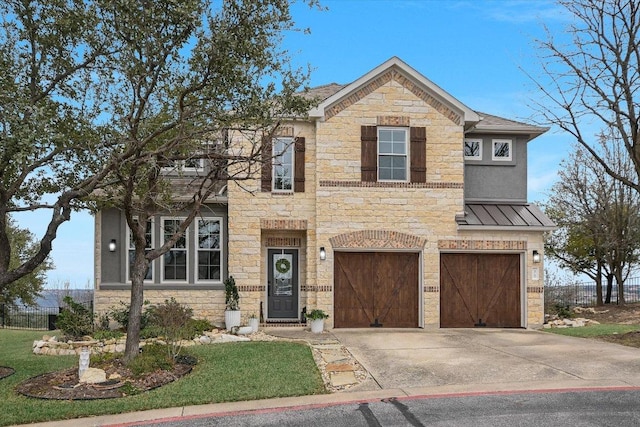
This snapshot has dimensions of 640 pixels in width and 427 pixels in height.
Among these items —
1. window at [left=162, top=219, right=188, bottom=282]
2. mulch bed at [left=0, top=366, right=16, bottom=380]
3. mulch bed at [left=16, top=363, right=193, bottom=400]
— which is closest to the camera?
mulch bed at [left=16, top=363, right=193, bottom=400]

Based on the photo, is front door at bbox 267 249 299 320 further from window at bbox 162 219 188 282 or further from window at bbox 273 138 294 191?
window at bbox 162 219 188 282

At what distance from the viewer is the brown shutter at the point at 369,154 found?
1603 cm

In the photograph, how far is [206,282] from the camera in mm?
16219

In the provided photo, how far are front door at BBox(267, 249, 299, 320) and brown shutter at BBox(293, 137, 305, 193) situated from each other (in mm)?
2017

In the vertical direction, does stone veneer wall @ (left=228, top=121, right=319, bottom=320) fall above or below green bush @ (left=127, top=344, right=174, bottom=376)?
above

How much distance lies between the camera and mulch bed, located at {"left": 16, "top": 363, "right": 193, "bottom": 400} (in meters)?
8.59

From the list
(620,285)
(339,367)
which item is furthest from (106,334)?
(620,285)

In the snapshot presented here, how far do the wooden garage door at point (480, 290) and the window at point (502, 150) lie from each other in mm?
3300

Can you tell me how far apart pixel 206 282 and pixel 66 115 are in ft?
21.3

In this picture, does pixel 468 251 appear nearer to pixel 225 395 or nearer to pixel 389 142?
pixel 389 142

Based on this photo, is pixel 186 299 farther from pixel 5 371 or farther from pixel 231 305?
pixel 5 371

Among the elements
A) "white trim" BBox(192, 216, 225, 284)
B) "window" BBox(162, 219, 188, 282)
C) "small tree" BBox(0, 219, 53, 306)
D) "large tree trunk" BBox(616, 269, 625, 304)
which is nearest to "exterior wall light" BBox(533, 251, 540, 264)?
"white trim" BBox(192, 216, 225, 284)

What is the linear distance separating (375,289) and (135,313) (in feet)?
25.9

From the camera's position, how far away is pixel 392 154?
16.2 m
